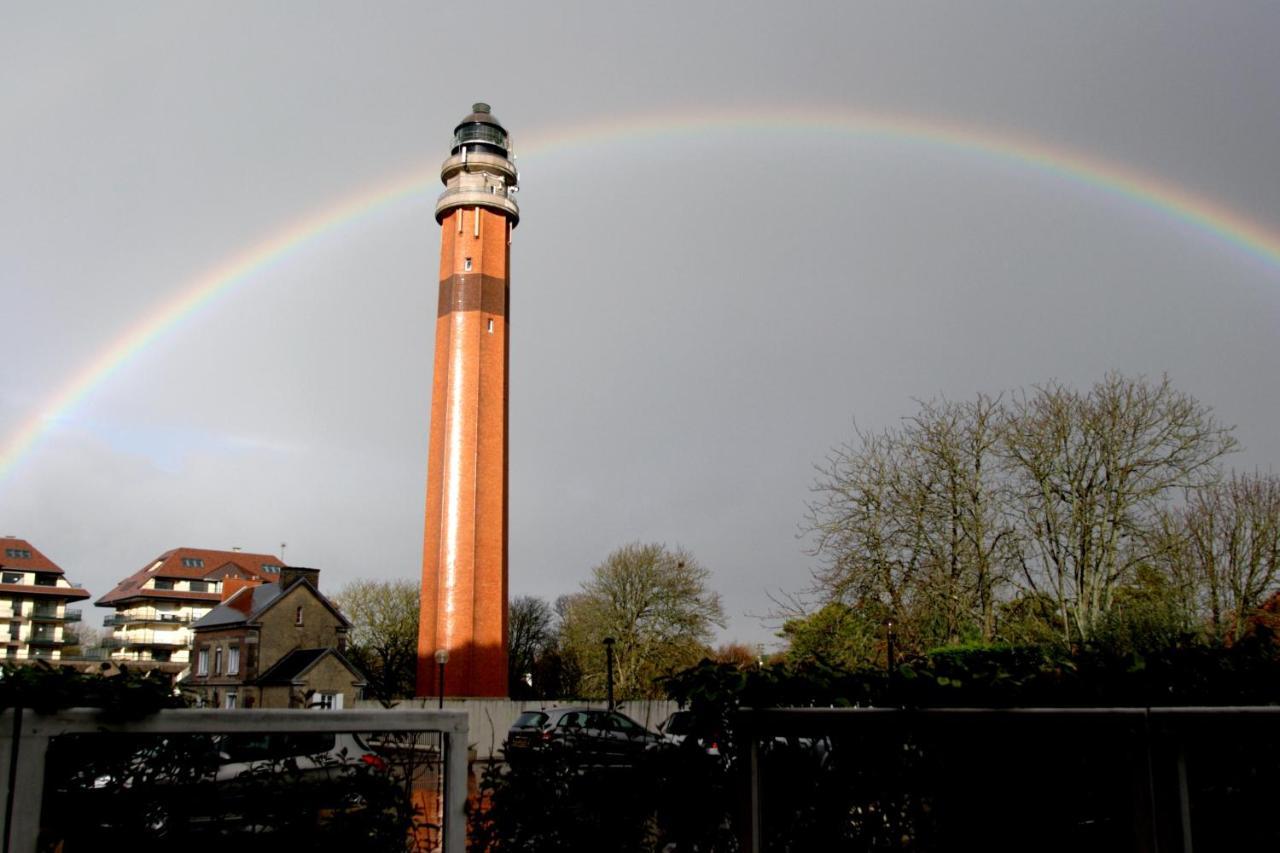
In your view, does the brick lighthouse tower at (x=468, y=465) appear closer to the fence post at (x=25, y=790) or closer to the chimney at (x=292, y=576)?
the chimney at (x=292, y=576)

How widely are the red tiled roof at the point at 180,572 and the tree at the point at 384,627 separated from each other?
44.5 m

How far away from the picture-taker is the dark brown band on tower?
42000mm

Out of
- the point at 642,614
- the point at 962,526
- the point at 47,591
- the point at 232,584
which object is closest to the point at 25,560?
the point at 47,591

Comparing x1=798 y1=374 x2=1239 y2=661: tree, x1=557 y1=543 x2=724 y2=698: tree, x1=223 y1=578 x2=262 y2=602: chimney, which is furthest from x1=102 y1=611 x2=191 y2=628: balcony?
x1=798 y1=374 x2=1239 y2=661: tree

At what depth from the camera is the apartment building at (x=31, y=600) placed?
98375 mm

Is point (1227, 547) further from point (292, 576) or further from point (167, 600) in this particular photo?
point (167, 600)

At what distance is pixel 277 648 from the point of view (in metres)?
52.9

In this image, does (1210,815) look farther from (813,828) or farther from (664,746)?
(664,746)

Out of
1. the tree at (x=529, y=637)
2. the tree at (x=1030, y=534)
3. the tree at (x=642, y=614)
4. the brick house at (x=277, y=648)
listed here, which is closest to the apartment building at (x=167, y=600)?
the tree at (x=529, y=637)

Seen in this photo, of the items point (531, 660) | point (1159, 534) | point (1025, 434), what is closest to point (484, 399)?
point (1025, 434)

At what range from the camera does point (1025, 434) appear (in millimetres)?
24672

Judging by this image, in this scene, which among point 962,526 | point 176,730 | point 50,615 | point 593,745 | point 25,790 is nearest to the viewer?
point 25,790

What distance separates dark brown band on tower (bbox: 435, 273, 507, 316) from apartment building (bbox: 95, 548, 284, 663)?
63.2 m

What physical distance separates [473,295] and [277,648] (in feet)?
77.2
